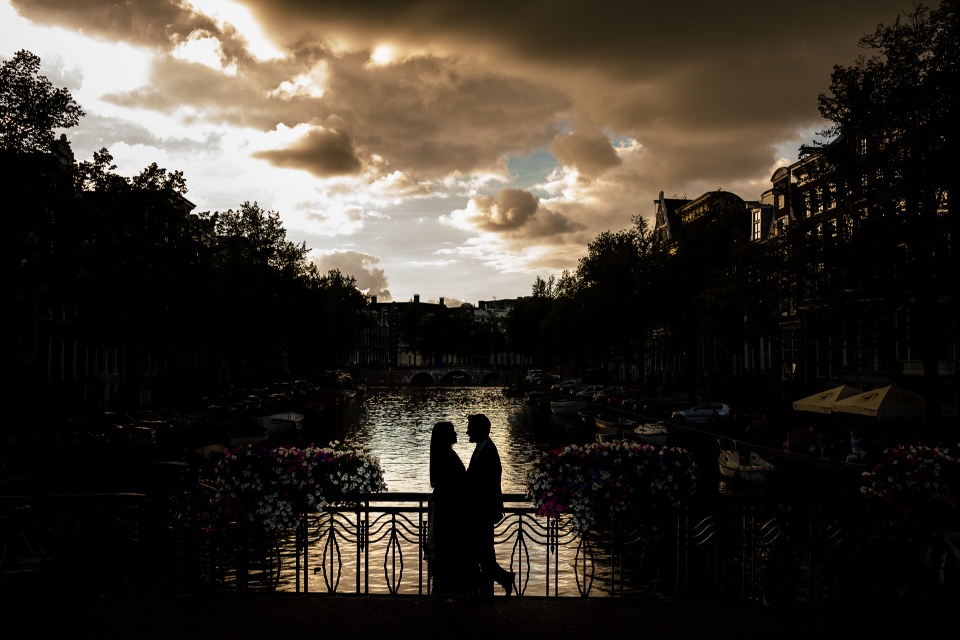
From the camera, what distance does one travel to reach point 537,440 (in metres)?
53.7

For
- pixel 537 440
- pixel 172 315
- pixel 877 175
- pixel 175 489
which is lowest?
pixel 537 440

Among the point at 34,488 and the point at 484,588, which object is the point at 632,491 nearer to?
the point at 484,588

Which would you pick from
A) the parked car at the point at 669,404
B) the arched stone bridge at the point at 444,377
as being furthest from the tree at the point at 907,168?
the arched stone bridge at the point at 444,377

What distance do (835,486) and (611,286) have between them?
41.0 meters

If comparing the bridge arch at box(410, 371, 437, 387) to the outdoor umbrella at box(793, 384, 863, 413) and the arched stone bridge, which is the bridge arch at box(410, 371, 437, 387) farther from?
the outdoor umbrella at box(793, 384, 863, 413)

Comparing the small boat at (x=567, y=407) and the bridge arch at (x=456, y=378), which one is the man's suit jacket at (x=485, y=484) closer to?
the small boat at (x=567, y=407)

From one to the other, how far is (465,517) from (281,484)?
271cm

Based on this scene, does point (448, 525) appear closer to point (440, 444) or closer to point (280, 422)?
point (440, 444)

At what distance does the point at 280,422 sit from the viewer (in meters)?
55.8

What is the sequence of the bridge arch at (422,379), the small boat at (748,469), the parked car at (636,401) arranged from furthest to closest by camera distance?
the bridge arch at (422,379) < the parked car at (636,401) < the small boat at (748,469)

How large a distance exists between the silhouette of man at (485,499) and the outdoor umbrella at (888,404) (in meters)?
23.9

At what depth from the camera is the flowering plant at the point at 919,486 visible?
1138 centimetres

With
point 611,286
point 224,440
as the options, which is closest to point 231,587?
point 224,440

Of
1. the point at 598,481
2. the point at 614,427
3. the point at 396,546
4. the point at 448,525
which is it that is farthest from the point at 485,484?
the point at 614,427
